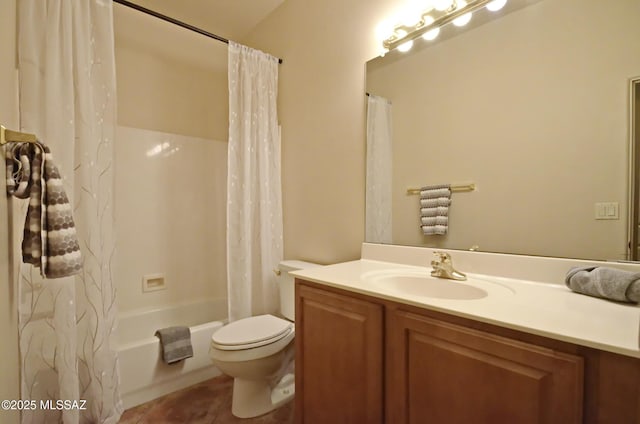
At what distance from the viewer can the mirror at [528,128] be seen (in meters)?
0.94

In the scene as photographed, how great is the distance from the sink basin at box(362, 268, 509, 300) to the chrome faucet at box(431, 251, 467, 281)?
2 centimetres

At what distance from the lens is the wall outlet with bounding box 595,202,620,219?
0.93 meters

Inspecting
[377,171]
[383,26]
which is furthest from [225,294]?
[383,26]

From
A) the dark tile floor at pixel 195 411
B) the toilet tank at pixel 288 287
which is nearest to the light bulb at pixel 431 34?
the toilet tank at pixel 288 287

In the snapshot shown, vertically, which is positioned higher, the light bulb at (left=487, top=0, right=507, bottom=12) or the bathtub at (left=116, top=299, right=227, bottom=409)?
the light bulb at (left=487, top=0, right=507, bottom=12)

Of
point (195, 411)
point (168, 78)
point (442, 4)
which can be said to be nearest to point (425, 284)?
point (442, 4)

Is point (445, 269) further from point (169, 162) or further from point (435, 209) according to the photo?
point (169, 162)

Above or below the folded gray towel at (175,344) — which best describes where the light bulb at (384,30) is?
above

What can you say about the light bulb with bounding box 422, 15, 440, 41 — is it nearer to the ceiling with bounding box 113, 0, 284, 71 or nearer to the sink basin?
the sink basin

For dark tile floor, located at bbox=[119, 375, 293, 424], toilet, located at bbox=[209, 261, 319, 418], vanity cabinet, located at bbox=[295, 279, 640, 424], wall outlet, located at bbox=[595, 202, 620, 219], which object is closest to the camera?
vanity cabinet, located at bbox=[295, 279, 640, 424]

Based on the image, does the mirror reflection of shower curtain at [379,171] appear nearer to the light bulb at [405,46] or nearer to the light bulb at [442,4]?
the light bulb at [405,46]

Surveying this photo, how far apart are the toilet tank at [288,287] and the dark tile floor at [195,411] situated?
53 cm

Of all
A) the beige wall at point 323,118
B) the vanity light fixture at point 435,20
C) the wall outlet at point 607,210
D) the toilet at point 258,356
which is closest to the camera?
the wall outlet at point 607,210

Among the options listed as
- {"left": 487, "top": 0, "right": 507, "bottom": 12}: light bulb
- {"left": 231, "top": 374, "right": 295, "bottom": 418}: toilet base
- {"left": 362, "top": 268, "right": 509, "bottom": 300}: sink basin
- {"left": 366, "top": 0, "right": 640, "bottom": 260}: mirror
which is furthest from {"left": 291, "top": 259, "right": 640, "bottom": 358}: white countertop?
{"left": 487, "top": 0, "right": 507, "bottom": 12}: light bulb
